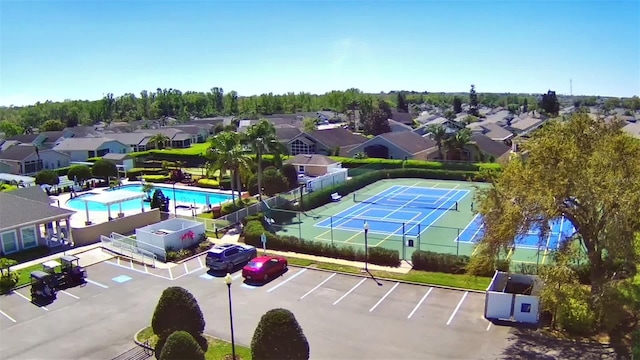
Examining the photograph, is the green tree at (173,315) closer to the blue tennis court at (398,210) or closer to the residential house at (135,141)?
the blue tennis court at (398,210)

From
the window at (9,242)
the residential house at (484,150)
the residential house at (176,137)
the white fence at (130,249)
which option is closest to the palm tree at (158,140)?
the residential house at (176,137)

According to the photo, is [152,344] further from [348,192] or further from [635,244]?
[348,192]

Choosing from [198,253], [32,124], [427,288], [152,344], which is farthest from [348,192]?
[32,124]

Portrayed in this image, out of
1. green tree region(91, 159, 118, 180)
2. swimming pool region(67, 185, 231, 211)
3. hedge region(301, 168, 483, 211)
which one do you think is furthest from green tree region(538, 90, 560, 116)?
green tree region(91, 159, 118, 180)

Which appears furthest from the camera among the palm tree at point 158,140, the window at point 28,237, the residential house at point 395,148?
the palm tree at point 158,140

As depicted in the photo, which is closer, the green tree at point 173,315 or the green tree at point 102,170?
the green tree at point 173,315

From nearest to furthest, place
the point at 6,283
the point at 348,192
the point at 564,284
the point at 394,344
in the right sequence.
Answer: the point at 564,284 < the point at 394,344 < the point at 6,283 < the point at 348,192

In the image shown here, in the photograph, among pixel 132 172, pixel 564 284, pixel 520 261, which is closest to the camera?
pixel 564 284
